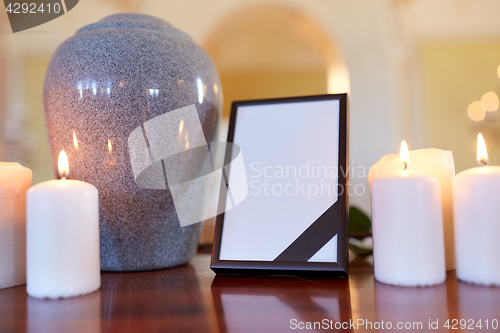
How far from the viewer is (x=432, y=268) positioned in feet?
1.34

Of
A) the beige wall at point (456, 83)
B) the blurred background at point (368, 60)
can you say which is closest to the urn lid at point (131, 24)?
the blurred background at point (368, 60)

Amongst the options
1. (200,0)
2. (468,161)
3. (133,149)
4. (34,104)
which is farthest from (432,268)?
(468,161)

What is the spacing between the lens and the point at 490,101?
12.0 ft

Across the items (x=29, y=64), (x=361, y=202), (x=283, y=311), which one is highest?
(x=29, y=64)

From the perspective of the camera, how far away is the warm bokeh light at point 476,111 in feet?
12.3

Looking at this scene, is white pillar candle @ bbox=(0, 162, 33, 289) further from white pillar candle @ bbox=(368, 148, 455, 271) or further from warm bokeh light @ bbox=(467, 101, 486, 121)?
warm bokeh light @ bbox=(467, 101, 486, 121)

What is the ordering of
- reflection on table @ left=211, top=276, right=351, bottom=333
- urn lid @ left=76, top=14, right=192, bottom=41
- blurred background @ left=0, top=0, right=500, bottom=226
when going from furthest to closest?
1. blurred background @ left=0, top=0, right=500, bottom=226
2. urn lid @ left=76, top=14, right=192, bottom=41
3. reflection on table @ left=211, top=276, right=351, bottom=333

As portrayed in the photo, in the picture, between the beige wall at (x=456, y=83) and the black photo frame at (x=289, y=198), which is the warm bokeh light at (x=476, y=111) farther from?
the black photo frame at (x=289, y=198)

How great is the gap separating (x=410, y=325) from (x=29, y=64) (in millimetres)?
3598

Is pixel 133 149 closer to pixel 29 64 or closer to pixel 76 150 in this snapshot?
pixel 76 150

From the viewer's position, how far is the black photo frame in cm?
46

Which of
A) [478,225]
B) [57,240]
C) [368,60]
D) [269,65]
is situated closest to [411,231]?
[478,225]

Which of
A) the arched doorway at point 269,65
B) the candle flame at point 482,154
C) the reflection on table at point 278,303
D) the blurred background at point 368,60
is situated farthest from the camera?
the arched doorway at point 269,65

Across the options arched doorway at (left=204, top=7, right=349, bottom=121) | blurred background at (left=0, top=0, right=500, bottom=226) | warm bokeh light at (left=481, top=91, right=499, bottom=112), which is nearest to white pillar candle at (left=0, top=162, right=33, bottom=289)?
blurred background at (left=0, top=0, right=500, bottom=226)
